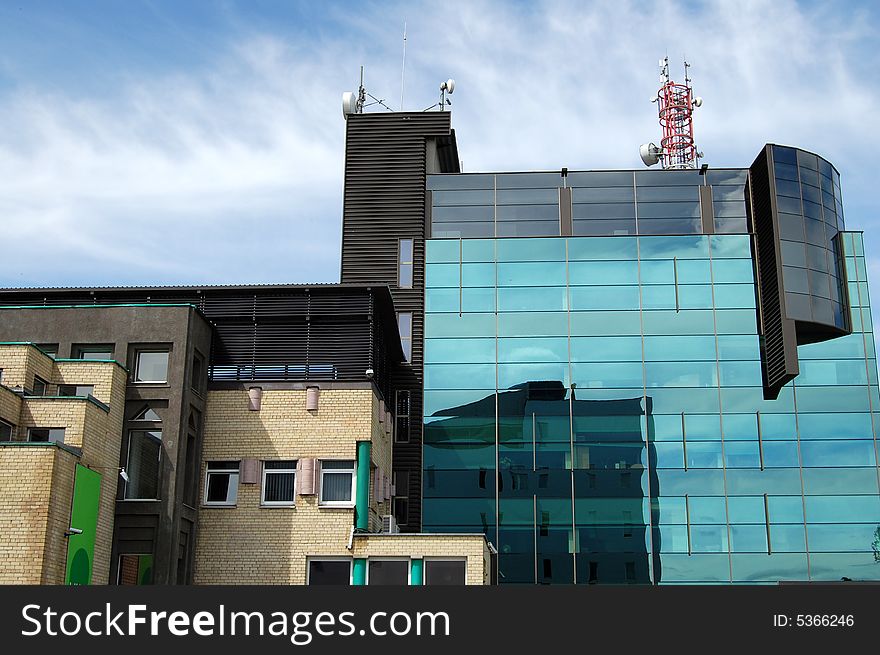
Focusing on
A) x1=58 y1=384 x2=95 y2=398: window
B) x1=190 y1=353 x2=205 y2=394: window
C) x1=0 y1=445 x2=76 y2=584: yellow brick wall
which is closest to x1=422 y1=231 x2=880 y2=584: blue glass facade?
x1=190 y1=353 x2=205 y2=394: window

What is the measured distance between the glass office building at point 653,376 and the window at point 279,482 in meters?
10.2

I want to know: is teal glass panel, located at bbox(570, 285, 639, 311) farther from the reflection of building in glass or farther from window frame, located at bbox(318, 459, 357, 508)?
window frame, located at bbox(318, 459, 357, 508)

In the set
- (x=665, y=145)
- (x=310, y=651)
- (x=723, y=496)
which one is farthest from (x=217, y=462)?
(x=665, y=145)

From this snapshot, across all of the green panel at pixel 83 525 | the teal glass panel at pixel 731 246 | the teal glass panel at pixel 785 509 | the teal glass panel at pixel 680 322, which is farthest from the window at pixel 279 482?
the teal glass panel at pixel 731 246

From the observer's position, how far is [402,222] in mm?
45156

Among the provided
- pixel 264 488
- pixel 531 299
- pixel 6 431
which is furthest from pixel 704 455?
pixel 6 431

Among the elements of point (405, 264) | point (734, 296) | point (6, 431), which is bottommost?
point (6, 431)

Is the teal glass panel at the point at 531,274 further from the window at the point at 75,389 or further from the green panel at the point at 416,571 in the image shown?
the window at the point at 75,389

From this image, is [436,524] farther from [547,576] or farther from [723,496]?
[723,496]

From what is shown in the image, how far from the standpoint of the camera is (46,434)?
89.2ft

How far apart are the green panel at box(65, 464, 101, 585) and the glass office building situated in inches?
648

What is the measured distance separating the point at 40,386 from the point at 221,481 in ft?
20.6

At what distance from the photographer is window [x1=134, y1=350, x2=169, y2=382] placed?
102ft

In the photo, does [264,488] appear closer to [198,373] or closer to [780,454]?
[198,373]
